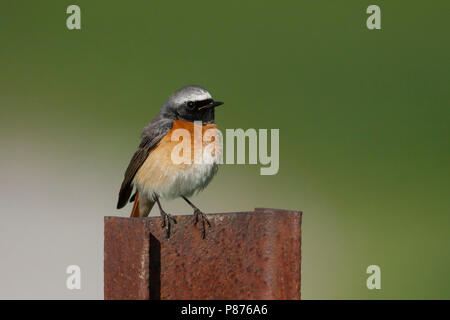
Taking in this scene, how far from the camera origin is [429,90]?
10.2 meters

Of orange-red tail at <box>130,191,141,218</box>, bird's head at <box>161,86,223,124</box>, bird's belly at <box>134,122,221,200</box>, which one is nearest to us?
bird's belly at <box>134,122,221,200</box>

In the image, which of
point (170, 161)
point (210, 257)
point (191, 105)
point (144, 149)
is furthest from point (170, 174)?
point (210, 257)

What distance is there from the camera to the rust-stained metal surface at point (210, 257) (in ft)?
10.6

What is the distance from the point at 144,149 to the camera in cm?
546

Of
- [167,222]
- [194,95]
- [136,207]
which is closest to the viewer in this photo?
[167,222]

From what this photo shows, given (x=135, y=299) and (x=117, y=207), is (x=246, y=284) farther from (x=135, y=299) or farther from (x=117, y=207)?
(x=117, y=207)

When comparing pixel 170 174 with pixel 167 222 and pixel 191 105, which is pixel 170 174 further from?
pixel 167 222

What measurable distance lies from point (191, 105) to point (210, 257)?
7.25 ft

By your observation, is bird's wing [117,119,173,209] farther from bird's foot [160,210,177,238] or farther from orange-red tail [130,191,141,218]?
bird's foot [160,210,177,238]

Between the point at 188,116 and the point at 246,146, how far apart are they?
572 millimetres

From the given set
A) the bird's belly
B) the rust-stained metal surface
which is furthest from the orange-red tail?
the rust-stained metal surface

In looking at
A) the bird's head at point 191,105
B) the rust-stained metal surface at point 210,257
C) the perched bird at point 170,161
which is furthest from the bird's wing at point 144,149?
the rust-stained metal surface at point 210,257

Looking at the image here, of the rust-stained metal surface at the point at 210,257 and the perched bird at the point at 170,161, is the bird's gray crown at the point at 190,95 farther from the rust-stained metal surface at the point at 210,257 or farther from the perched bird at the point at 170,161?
the rust-stained metal surface at the point at 210,257

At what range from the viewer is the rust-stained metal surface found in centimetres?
322
